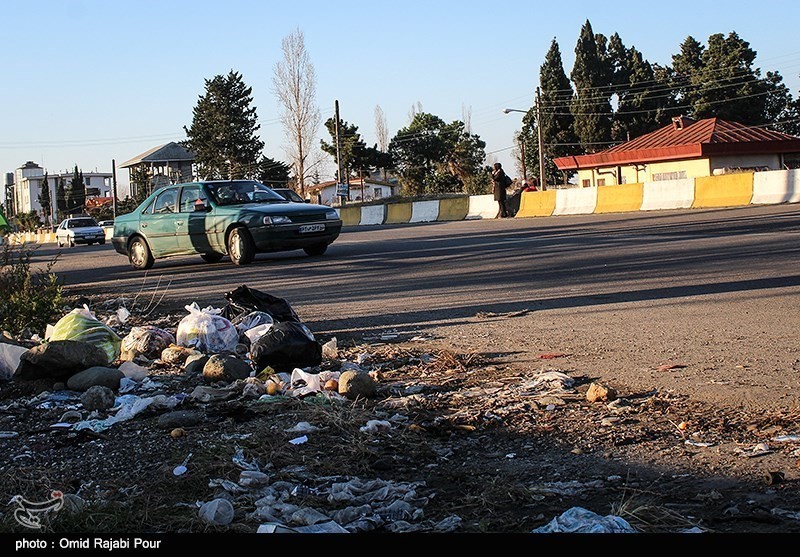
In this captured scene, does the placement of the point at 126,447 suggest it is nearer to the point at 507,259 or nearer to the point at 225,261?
the point at 507,259

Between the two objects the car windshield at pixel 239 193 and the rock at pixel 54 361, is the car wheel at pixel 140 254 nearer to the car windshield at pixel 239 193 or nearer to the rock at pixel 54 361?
the car windshield at pixel 239 193

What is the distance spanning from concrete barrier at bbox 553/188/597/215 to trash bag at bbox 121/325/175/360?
2362 cm

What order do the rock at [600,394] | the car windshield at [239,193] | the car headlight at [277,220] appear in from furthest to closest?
the car windshield at [239,193] → the car headlight at [277,220] → the rock at [600,394]

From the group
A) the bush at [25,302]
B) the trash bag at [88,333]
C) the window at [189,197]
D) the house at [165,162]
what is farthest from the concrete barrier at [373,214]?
the house at [165,162]

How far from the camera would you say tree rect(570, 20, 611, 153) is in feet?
242

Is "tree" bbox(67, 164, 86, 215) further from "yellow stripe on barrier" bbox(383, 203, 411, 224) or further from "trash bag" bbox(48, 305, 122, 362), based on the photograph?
"trash bag" bbox(48, 305, 122, 362)

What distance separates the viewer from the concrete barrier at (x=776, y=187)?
2519 centimetres

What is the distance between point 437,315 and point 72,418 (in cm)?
413

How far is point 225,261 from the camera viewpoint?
18.5 metres

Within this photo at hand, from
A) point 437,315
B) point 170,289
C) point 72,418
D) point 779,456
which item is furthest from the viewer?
point 170,289

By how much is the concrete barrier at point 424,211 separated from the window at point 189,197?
19135 mm

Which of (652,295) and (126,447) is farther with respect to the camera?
(652,295)

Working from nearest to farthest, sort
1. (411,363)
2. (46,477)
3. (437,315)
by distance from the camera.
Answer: (46,477) → (411,363) → (437,315)

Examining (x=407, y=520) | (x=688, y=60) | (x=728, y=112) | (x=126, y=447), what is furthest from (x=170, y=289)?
(x=688, y=60)
